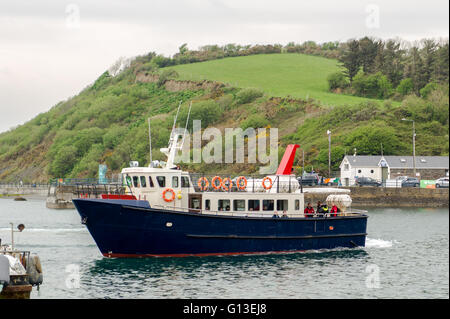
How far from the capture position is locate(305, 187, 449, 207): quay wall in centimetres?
8000

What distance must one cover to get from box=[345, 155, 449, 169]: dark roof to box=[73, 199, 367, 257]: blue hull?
51087mm

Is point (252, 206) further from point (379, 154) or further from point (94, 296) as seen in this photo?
point (379, 154)

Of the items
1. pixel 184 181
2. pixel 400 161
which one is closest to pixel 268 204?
pixel 184 181

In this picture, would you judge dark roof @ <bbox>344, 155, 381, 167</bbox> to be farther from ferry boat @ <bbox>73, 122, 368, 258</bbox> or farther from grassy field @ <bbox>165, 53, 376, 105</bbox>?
grassy field @ <bbox>165, 53, 376, 105</bbox>

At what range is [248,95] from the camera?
15888 centimetres

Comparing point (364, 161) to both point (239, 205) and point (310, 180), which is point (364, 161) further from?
point (239, 205)

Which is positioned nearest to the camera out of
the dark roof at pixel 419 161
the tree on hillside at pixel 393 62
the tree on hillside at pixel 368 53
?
the dark roof at pixel 419 161

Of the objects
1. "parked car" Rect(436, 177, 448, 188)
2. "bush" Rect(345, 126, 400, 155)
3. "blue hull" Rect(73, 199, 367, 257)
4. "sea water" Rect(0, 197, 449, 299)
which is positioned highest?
"bush" Rect(345, 126, 400, 155)

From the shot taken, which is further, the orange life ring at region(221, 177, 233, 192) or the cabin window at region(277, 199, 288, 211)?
the cabin window at region(277, 199, 288, 211)

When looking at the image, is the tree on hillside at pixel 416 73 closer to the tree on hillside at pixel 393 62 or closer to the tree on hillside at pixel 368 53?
the tree on hillside at pixel 393 62

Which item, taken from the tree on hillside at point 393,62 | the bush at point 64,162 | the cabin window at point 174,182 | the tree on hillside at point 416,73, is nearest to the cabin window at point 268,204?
the cabin window at point 174,182

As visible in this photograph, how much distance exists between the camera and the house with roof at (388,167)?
87062 millimetres

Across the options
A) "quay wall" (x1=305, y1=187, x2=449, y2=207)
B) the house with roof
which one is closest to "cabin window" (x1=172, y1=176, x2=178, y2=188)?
"quay wall" (x1=305, y1=187, x2=449, y2=207)

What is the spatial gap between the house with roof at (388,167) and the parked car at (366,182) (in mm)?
1829
